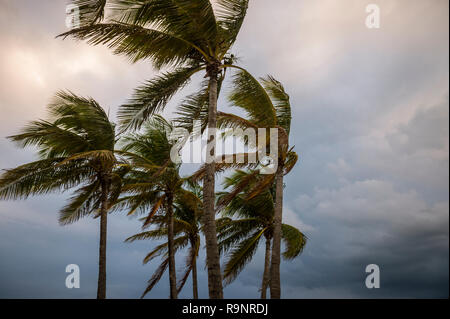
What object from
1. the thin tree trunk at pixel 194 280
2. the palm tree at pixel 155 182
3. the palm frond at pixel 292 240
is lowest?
the thin tree trunk at pixel 194 280

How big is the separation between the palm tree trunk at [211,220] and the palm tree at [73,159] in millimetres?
3686

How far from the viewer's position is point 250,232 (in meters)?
17.3

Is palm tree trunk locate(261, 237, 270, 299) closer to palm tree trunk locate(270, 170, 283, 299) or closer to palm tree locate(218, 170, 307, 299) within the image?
palm tree locate(218, 170, 307, 299)

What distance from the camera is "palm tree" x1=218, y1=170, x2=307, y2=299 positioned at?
15.1m

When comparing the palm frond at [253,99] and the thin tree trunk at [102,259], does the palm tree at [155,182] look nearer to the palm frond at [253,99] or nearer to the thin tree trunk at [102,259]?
the thin tree trunk at [102,259]

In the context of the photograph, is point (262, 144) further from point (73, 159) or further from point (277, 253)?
point (73, 159)

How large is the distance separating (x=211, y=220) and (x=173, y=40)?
481 centimetres

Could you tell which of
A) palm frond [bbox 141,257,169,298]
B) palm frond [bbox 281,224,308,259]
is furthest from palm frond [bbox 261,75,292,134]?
palm frond [bbox 141,257,169,298]

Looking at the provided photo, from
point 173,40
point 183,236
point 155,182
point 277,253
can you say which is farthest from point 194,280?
point 173,40

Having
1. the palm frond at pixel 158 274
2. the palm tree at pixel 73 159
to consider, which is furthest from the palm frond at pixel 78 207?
the palm frond at pixel 158 274

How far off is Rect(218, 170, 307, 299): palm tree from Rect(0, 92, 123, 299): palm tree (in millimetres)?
5239

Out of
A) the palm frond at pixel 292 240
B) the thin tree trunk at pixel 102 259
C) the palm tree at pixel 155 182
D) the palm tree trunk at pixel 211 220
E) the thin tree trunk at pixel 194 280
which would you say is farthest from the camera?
the thin tree trunk at pixel 194 280

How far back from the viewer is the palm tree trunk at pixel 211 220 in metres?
7.58
